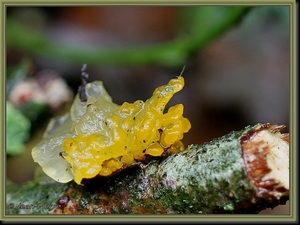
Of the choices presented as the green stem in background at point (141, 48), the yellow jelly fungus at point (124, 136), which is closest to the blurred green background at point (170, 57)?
the green stem in background at point (141, 48)

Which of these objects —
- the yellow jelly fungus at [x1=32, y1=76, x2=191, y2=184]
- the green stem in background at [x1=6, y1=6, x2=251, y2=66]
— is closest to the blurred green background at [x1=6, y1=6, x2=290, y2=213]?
the green stem in background at [x1=6, y1=6, x2=251, y2=66]

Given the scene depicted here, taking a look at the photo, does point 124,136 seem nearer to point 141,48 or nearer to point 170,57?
point 170,57

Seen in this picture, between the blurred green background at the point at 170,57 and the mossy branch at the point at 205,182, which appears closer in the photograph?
the mossy branch at the point at 205,182

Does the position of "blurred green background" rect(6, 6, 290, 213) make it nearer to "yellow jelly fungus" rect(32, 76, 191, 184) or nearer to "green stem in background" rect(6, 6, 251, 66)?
"green stem in background" rect(6, 6, 251, 66)

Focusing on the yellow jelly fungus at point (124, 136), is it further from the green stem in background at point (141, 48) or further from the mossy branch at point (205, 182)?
the green stem in background at point (141, 48)

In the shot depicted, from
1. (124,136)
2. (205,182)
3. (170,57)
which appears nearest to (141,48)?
(170,57)

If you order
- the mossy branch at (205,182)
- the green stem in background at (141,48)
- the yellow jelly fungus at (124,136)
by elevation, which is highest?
the green stem in background at (141,48)
